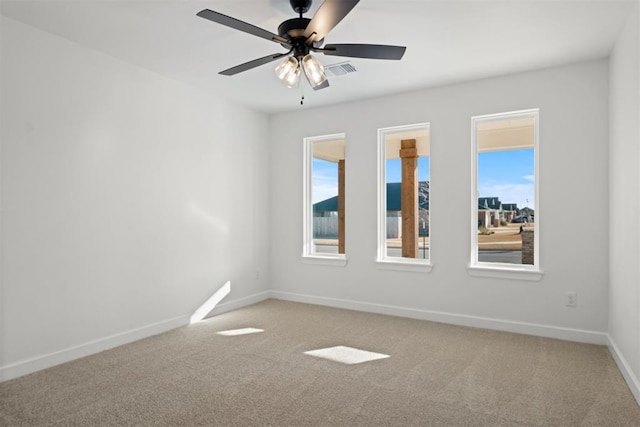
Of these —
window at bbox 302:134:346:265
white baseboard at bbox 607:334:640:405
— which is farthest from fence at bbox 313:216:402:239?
white baseboard at bbox 607:334:640:405

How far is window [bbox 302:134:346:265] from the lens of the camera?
17.3ft

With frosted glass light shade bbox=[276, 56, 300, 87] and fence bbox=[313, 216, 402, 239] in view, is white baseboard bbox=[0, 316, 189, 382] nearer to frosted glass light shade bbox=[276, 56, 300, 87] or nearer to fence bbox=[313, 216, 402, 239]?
fence bbox=[313, 216, 402, 239]

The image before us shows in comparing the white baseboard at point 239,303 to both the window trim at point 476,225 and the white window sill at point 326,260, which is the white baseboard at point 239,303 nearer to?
the white window sill at point 326,260

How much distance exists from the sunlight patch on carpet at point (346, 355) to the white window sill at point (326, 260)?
157 centimetres

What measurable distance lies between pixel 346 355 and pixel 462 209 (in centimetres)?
199

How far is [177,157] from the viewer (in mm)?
4191

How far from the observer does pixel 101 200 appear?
3457 millimetres

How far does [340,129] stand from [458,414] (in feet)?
11.5

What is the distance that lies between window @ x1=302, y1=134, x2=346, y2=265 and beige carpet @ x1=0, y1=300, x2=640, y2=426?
1.62 metres

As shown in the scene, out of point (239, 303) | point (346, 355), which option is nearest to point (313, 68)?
point (346, 355)

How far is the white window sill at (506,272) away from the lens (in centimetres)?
383

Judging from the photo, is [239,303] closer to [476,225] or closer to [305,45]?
[476,225]

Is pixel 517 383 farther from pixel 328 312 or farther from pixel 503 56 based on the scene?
pixel 503 56

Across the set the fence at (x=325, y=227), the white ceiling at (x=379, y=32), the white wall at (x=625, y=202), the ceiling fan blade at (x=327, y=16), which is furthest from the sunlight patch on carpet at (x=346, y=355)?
the white ceiling at (x=379, y=32)
